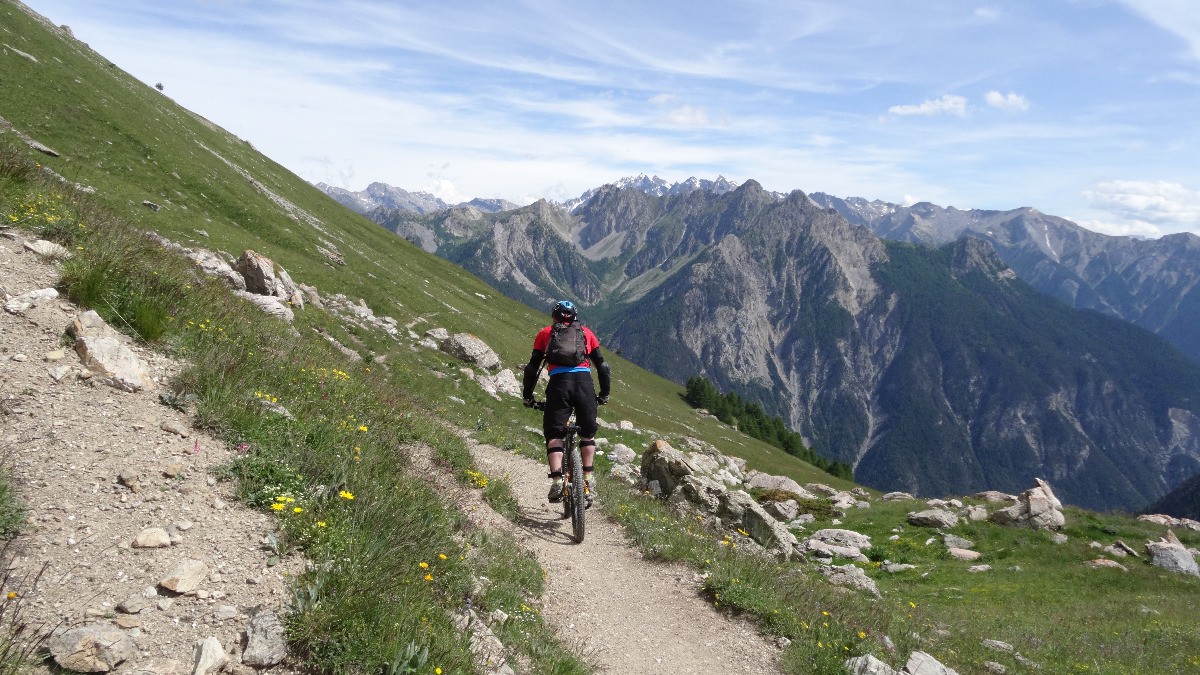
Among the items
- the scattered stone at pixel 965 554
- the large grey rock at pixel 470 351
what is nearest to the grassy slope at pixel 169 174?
the large grey rock at pixel 470 351

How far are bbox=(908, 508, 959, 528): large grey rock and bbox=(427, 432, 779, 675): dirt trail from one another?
18902mm

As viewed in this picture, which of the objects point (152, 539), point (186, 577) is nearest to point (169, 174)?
point (152, 539)

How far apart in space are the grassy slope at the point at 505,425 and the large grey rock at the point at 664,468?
3640 millimetres

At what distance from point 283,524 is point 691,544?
7601 millimetres

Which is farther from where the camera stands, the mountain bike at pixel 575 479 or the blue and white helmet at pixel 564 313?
the mountain bike at pixel 575 479

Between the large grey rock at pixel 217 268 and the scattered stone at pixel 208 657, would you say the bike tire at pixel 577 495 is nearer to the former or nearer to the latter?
the scattered stone at pixel 208 657

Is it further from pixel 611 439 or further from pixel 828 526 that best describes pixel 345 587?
pixel 611 439

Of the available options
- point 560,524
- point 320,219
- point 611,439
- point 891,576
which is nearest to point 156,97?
point 320,219

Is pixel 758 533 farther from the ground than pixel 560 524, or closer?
closer

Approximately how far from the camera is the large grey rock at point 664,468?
17.8 m

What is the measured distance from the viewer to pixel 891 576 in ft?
63.3

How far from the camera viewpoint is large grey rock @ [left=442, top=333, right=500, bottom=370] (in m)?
33.9

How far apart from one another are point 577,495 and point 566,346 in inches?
114

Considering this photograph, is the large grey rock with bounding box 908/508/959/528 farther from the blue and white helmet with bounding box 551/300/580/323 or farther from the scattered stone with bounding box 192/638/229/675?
the scattered stone with bounding box 192/638/229/675
